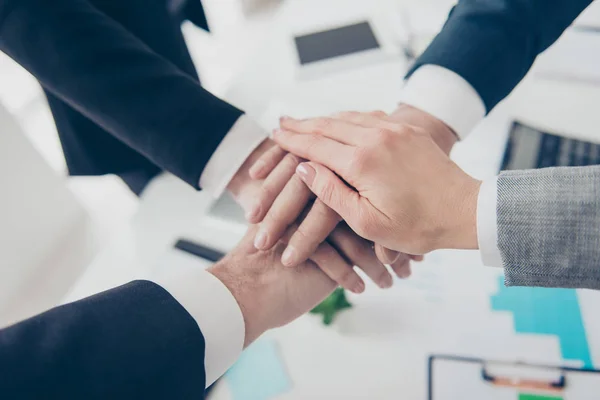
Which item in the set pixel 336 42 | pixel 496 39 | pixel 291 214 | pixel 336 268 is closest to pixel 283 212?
pixel 291 214

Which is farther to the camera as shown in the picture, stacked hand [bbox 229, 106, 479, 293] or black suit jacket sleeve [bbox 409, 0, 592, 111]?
black suit jacket sleeve [bbox 409, 0, 592, 111]

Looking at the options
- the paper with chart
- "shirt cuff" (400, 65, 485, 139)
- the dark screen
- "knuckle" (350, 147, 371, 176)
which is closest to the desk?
the paper with chart

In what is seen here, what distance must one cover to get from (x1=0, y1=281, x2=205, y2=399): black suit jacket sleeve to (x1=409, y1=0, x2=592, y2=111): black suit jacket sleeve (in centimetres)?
61

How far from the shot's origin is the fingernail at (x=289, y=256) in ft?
2.49

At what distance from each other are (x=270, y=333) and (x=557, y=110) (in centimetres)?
73

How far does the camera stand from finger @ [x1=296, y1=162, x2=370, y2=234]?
2.30 ft

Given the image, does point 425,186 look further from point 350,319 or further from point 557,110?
point 557,110

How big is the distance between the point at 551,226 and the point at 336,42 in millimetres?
818

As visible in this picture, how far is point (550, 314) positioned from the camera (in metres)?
0.72

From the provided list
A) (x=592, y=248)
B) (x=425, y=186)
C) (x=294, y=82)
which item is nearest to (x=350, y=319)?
(x=425, y=186)

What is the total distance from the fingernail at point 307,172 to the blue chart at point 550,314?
0.32 metres

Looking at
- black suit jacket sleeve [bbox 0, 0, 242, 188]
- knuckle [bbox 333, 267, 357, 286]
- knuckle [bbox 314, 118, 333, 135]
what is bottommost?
knuckle [bbox 333, 267, 357, 286]

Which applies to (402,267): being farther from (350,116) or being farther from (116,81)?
(116,81)

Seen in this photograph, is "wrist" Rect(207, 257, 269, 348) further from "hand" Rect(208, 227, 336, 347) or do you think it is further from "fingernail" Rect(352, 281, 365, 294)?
"fingernail" Rect(352, 281, 365, 294)
